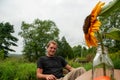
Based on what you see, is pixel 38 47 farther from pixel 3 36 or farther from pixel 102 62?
pixel 102 62

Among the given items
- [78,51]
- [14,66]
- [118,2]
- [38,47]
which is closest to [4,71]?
[14,66]

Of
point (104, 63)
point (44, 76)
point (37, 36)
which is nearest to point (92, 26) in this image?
point (104, 63)

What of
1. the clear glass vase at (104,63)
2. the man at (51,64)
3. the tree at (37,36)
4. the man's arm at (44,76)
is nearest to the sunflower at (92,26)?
the clear glass vase at (104,63)

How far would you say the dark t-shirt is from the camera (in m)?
3.64

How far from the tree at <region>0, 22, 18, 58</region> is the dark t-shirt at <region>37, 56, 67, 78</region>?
4226 cm

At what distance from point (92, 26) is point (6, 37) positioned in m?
46.0

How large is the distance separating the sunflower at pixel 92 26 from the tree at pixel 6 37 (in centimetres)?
4513

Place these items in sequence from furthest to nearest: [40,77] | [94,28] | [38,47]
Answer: [38,47], [40,77], [94,28]

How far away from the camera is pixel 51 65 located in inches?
144

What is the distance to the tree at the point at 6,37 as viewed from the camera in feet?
151

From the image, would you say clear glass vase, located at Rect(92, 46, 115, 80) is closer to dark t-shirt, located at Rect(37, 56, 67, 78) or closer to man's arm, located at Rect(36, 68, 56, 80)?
man's arm, located at Rect(36, 68, 56, 80)

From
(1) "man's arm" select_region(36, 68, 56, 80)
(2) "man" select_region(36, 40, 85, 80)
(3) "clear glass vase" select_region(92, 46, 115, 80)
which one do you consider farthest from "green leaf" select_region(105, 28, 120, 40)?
(2) "man" select_region(36, 40, 85, 80)

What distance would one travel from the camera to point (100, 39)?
0.83 meters

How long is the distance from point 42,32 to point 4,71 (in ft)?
126
